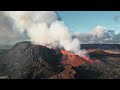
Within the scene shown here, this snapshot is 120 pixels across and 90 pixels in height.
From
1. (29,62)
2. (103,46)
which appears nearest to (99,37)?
(103,46)

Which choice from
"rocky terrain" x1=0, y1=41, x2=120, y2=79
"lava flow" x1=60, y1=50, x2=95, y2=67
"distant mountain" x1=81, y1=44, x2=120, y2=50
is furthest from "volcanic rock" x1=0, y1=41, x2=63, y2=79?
"distant mountain" x1=81, y1=44, x2=120, y2=50

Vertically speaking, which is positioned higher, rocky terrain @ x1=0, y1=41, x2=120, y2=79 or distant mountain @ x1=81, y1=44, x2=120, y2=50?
distant mountain @ x1=81, y1=44, x2=120, y2=50

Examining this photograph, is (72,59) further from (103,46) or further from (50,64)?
(103,46)

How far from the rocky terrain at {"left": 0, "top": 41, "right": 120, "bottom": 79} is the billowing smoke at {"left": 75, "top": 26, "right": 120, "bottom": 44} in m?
0.22

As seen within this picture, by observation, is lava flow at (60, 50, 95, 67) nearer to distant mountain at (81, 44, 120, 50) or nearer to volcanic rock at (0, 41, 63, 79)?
volcanic rock at (0, 41, 63, 79)

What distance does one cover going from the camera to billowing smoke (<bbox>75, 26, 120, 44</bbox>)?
5219 mm

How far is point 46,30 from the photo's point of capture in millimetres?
5242

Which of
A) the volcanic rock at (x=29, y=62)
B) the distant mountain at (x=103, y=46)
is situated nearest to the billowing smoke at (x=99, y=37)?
the distant mountain at (x=103, y=46)

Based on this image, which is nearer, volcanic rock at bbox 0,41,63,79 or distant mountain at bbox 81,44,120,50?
volcanic rock at bbox 0,41,63,79

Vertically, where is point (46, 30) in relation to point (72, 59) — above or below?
above

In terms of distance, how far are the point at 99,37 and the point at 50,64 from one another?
129cm

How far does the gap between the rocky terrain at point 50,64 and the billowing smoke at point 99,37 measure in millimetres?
216
